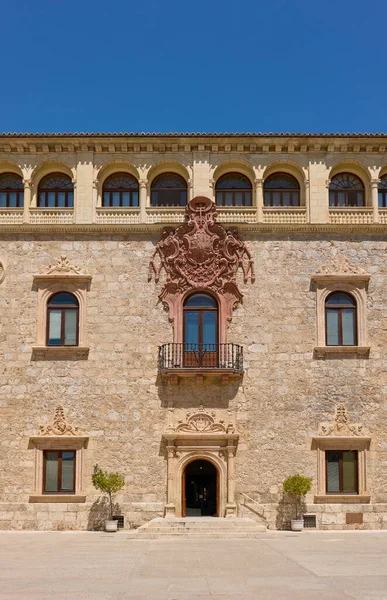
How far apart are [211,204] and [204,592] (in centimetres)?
1643

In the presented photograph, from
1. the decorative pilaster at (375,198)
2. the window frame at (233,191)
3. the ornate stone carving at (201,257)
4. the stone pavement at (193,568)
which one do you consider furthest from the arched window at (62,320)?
the decorative pilaster at (375,198)

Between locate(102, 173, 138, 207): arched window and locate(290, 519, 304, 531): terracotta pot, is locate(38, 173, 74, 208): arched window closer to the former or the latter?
locate(102, 173, 138, 207): arched window

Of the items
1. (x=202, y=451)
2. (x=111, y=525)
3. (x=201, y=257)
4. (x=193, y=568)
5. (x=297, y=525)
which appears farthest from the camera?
(x=201, y=257)

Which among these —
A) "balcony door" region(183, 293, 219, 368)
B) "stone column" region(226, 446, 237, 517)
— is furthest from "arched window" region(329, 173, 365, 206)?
"stone column" region(226, 446, 237, 517)

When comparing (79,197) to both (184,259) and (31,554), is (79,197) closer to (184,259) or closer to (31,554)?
(184,259)

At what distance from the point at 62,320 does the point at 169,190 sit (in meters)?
5.95

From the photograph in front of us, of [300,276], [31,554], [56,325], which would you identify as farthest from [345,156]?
[31,554]

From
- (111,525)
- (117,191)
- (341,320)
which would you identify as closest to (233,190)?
(117,191)

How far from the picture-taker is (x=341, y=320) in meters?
27.0

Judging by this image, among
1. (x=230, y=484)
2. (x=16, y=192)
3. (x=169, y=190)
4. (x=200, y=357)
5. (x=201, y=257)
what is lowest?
(x=230, y=484)

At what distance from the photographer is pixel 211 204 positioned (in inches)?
1079

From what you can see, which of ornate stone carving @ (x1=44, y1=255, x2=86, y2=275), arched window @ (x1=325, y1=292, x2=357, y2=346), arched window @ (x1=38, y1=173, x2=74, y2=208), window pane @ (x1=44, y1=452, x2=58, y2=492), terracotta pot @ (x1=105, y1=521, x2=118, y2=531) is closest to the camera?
terracotta pot @ (x1=105, y1=521, x2=118, y2=531)

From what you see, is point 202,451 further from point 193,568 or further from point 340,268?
point 193,568

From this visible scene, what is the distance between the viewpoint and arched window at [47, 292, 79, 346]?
26.8 meters
